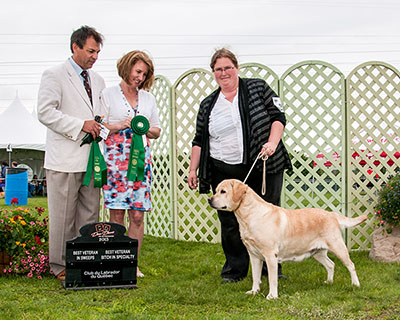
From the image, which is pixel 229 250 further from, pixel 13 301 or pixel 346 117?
pixel 346 117

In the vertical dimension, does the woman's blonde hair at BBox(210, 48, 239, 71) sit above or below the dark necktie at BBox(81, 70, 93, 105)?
above

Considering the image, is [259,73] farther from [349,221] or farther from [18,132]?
[18,132]

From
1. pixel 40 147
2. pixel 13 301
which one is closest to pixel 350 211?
pixel 13 301

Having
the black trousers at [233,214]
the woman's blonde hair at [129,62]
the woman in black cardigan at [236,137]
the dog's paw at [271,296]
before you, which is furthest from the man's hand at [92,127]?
the dog's paw at [271,296]

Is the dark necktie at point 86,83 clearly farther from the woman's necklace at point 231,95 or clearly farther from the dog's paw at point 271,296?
the dog's paw at point 271,296

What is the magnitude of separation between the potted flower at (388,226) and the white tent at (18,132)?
47.2ft

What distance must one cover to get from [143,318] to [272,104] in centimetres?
187

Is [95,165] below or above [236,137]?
below

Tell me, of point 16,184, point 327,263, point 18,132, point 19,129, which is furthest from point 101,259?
point 19,129

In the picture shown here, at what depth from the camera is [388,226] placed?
192 inches

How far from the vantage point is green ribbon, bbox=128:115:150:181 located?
3.76m

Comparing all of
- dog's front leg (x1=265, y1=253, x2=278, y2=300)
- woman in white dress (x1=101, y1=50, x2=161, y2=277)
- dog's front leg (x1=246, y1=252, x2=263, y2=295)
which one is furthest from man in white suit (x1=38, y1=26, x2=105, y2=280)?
dog's front leg (x1=265, y1=253, x2=278, y2=300)

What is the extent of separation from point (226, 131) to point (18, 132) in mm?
15505

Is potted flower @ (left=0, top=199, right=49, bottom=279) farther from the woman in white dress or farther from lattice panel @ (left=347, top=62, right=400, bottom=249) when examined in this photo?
lattice panel @ (left=347, top=62, right=400, bottom=249)
